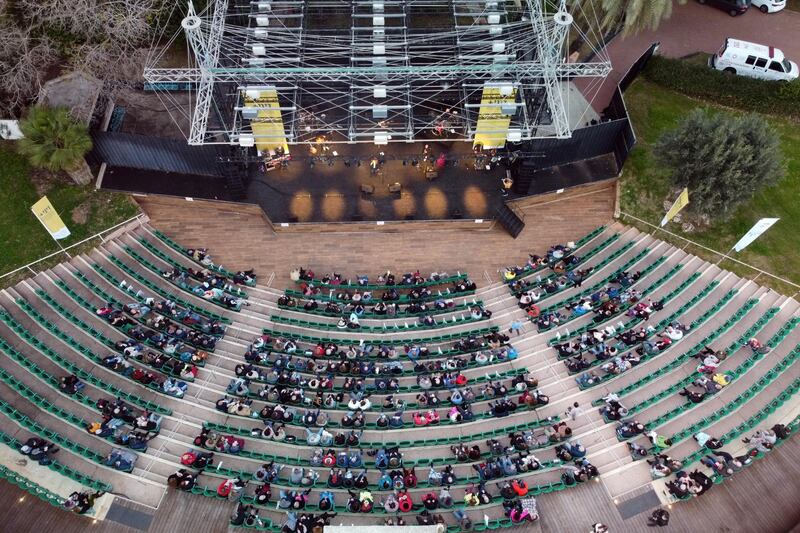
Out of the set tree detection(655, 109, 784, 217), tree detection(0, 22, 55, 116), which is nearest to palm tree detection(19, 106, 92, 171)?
tree detection(0, 22, 55, 116)

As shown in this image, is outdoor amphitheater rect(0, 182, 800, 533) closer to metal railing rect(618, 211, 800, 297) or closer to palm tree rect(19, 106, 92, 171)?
metal railing rect(618, 211, 800, 297)

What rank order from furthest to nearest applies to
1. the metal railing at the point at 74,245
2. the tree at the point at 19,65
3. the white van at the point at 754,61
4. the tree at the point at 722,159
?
the white van at the point at 754,61 < the tree at the point at 19,65 < the metal railing at the point at 74,245 < the tree at the point at 722,159

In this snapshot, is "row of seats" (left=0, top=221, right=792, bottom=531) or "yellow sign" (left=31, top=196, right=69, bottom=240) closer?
"row of seats" (left=0, top=221, right=792, bottom=531)

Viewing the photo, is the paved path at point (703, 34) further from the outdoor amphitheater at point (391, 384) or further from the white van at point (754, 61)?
the outdoor amphitheater at point (391, 384)

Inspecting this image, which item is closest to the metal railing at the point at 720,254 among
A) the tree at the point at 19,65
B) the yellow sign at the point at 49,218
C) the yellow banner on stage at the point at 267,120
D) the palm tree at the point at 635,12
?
the palm tree at the point at 635,12

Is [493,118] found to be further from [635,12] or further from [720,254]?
[720,254]

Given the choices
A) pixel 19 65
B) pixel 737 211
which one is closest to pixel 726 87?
pixel 737 211
